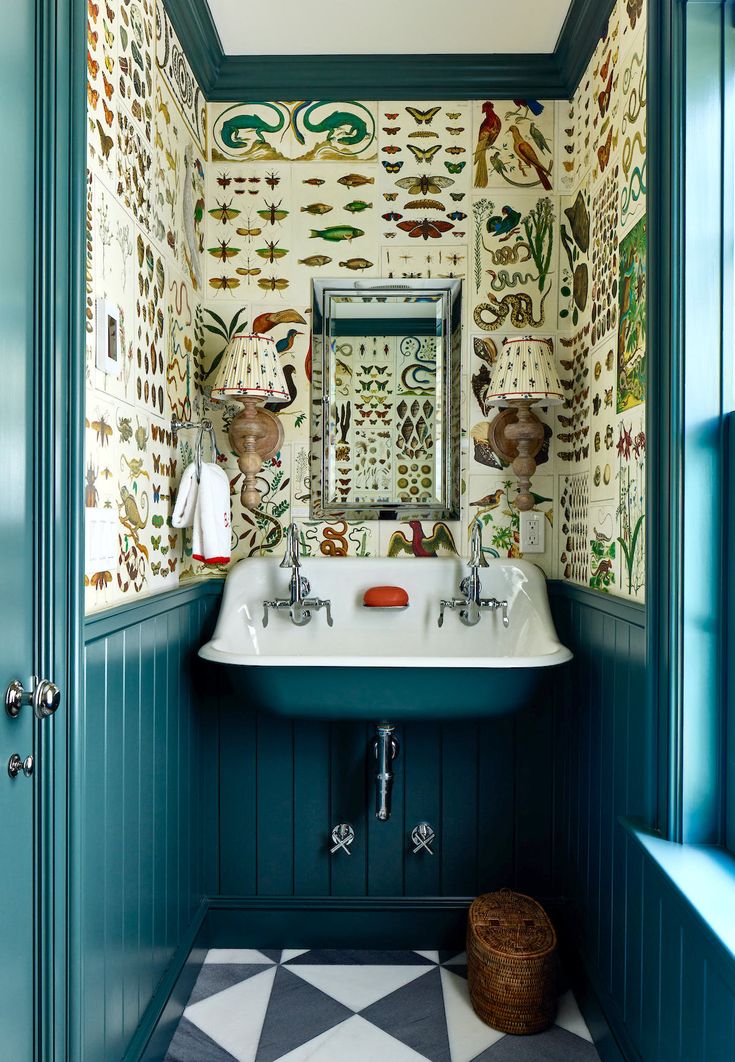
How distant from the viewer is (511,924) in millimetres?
1809

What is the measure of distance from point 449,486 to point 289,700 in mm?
785

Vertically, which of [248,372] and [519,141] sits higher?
[519,141]

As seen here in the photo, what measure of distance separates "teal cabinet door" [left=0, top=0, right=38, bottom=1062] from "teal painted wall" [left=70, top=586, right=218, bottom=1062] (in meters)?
0.10

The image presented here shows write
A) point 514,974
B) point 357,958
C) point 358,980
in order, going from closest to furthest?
point 514,974
point 358,980
point 357,958

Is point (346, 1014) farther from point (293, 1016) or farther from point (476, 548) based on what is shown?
point (476, 548)

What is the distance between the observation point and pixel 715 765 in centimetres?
130

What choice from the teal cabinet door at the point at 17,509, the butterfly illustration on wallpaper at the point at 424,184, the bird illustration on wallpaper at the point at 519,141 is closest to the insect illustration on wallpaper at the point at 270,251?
the butterfly illustration on wallpaper at the point at 424,184

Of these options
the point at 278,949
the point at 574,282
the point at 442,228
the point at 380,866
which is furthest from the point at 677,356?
the point at 278,949

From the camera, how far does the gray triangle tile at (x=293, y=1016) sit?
1.66 m

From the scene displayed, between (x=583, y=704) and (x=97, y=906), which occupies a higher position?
(x=583, y=704)

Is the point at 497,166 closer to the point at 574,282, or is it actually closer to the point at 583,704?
the point at 574,282

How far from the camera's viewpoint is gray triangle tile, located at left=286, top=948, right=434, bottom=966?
200 cm

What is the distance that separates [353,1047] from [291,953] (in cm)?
43

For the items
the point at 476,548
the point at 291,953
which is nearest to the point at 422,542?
the point at 476,548
